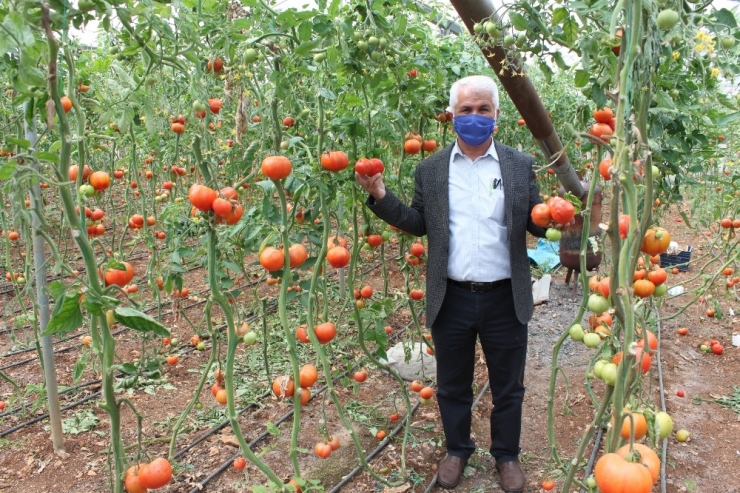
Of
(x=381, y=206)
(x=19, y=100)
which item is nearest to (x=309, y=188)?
(x=381, y=206)

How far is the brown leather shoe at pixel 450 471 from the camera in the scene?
2.20m

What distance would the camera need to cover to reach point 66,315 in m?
1.23

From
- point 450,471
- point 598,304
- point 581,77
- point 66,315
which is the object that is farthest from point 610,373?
point 450,471

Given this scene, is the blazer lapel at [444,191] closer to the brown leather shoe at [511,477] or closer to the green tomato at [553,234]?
the green tomato at [553,234]

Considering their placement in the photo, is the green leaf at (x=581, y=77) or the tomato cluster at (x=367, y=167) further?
the tomato cluster at (x=367, y=167)

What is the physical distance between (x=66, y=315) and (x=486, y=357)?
1460 millimetres

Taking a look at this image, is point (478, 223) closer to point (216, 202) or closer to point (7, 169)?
point (216, 202)

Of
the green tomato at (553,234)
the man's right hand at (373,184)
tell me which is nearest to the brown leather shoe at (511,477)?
the green tomato at (553,234)

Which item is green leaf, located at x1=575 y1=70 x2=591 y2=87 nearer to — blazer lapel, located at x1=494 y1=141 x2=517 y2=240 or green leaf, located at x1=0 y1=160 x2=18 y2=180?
blazer lapel, located at x1=494 y1=141 x2=517 y2=240

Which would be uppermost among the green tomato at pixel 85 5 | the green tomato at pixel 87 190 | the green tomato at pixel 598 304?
the green tomato at pixel 85 5

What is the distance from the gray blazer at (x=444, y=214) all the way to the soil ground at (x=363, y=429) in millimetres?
593

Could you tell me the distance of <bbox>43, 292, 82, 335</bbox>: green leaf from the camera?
1206mm

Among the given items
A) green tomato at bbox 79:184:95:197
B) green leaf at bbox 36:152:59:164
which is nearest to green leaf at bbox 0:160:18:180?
green leaf at bbox 36:152:59:164

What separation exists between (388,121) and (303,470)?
1.44m
